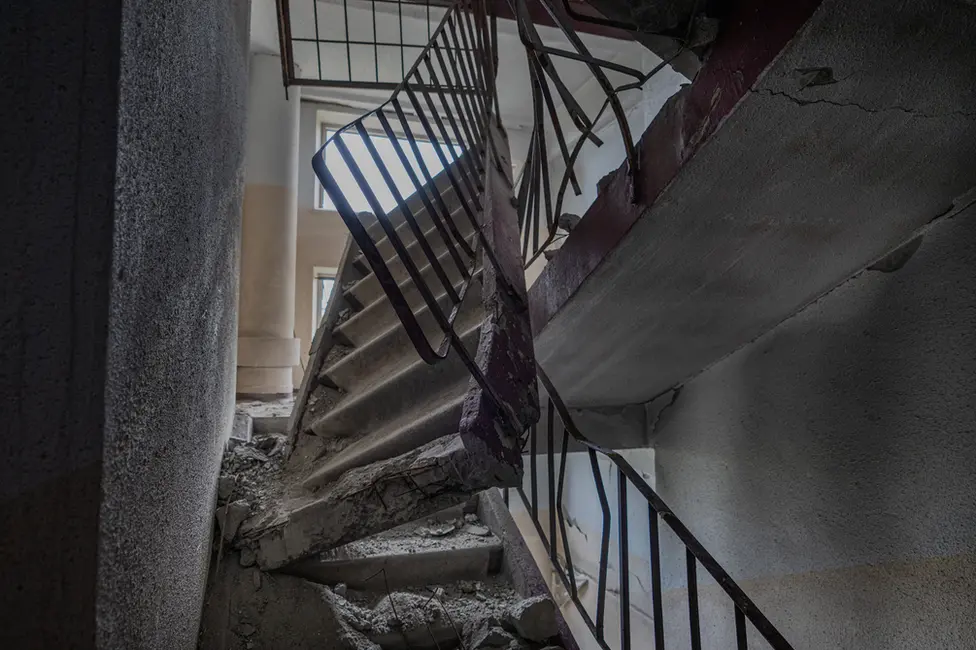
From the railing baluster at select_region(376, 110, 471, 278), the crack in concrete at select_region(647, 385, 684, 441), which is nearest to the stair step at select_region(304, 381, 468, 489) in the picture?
the railing baluster at select_region(376, 110, 471, 278)

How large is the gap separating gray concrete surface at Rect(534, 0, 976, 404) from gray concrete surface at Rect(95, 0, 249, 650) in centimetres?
113

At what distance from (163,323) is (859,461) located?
2.16 metres

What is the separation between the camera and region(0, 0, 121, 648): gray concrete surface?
0.57 m

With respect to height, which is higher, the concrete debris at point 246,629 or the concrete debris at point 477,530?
the concrete debris at point 477,530

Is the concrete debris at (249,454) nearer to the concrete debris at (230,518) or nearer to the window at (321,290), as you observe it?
the concrete debris at (230,518)

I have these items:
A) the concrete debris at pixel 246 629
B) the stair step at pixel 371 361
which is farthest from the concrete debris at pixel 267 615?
the stair step at pixel 371 361

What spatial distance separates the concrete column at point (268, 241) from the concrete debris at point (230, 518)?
178 centimetres

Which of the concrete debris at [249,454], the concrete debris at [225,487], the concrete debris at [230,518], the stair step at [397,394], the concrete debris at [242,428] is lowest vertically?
the concrete debris at [230,518]

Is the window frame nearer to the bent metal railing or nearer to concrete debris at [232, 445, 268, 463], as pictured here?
the bent metal railing

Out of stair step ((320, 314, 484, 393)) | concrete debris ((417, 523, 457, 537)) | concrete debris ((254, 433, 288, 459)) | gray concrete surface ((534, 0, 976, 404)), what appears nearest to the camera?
gray concrete surface ((534, 0, 976, 404))

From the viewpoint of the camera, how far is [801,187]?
1604 millimetres

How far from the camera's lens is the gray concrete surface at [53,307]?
0.57 meters

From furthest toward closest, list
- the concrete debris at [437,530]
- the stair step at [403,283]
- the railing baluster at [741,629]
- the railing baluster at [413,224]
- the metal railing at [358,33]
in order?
the metal railing at [358,33]
the stair step at [403,283]
the concrete debris at [437,530]
the railing baluster at [413,224]
the railing baluster at [741,629]

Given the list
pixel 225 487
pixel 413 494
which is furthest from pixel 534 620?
pixel 225 487
